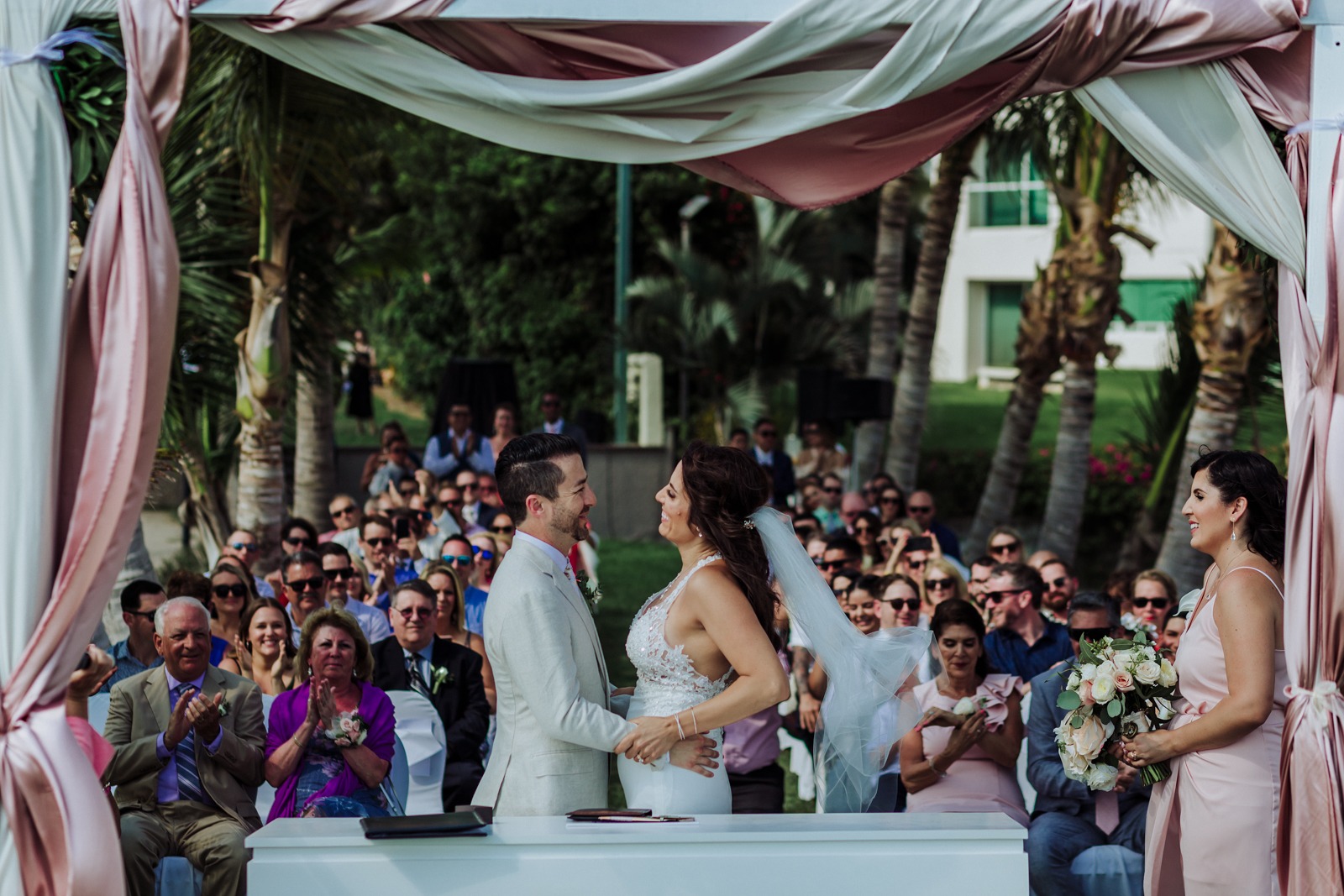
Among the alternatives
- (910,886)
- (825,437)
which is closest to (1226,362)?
(825,437)

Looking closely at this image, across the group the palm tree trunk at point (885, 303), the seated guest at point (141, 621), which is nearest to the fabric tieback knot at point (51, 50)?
the seated guest at point (141, 621)

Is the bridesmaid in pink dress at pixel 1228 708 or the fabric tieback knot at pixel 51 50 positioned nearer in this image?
the fabric tieback knot at pixel 51 50

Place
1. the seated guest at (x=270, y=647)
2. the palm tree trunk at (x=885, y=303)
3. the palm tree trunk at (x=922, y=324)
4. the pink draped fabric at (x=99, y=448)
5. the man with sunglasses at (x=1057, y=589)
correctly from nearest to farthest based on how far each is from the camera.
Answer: the pink draped fabric at (x=99, y=448)
the seated guest at (x=270, y=647)
the man with sunglasses at (x=1057, y=589)
the palm tree trunk at (x=922, y=324)
the palm tree trunk at (x=885, y=303)

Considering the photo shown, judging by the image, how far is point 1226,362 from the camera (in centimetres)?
1191

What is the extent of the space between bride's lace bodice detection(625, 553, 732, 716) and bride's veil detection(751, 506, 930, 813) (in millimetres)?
329

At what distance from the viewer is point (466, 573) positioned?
9633 mm

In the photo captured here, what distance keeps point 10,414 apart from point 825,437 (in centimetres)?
1246

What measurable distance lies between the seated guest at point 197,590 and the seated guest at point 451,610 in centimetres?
109

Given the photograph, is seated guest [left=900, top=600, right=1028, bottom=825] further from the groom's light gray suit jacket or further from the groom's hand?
the groom's light gray suit jacket

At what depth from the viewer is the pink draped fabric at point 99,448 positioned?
436cm

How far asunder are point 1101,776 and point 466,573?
17.2 feet

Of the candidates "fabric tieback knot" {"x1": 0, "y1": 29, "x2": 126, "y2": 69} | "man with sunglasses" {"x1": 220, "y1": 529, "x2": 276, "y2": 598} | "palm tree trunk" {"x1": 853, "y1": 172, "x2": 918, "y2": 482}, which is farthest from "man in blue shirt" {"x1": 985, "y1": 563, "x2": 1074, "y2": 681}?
"palm tree trunk" {"x1": 853, "y1": 172, "x2": 918, "y2": 482}

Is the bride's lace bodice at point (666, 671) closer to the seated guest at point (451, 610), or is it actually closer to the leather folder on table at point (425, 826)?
the leather folder on table at point (425, 826)

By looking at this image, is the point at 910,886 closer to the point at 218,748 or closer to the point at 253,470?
the point at 218,748
